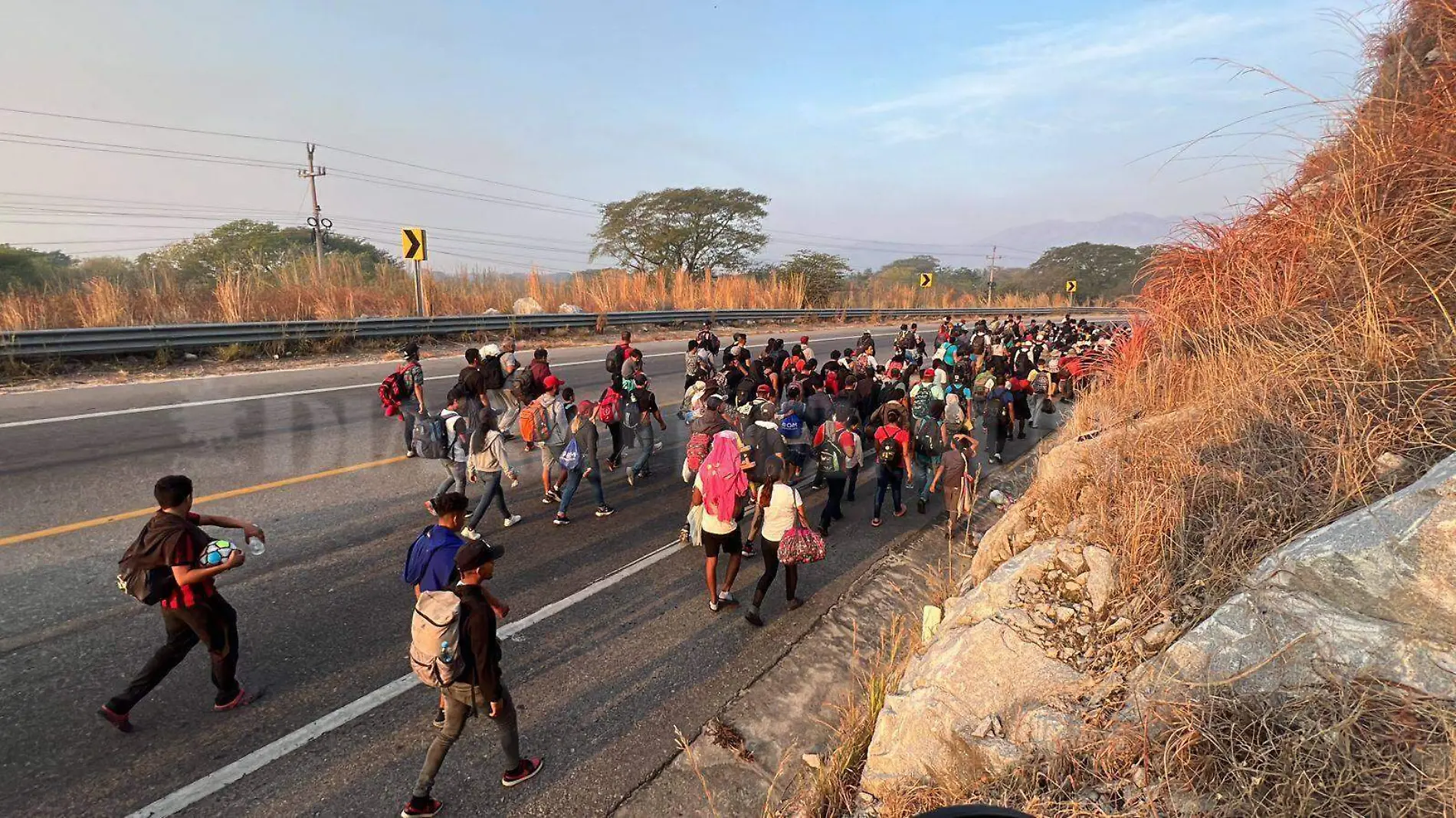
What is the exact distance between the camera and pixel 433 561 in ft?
11.9

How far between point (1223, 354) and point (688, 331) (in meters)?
20.5

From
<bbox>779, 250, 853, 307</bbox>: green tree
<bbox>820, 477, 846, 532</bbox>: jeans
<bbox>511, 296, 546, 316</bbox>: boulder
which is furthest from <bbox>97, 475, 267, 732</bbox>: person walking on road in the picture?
<bbox>779, 250, 853, 307</bbox>: green tree

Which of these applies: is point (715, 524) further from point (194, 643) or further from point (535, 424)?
point (194, 643)

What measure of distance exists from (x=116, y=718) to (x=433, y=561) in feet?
6.71

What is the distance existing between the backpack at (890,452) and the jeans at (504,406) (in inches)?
167

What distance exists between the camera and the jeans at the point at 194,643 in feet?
12.0

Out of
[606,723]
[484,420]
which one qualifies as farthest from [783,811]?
[484,420]

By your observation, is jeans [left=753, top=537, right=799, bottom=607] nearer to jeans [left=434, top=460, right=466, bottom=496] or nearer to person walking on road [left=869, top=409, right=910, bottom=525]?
person walking on road [left=869, top=409, right=910, bottom=525]

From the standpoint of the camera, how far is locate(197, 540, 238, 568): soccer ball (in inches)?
143

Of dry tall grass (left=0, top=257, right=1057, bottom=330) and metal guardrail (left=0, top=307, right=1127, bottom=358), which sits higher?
dry tall grass (left=0, top=257, right=1057, bottom=330)

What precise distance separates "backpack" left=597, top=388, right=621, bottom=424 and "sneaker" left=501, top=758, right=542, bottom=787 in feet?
16.2

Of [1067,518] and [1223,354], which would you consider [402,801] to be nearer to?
[1067,518]

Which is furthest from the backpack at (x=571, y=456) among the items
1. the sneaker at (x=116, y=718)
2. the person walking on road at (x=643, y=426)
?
the sneaker at (x=116, y=718)

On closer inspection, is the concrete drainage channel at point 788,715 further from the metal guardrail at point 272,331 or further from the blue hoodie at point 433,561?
the metal guardrail at point 272,331
